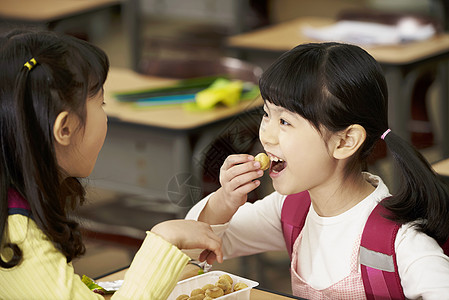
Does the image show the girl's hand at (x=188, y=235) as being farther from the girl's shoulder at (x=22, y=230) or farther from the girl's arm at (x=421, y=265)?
the girl's arm at (x=421, y=265)

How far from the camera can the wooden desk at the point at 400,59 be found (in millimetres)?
3201

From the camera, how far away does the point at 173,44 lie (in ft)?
14.4

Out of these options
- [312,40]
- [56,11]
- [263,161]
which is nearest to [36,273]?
[263,161]

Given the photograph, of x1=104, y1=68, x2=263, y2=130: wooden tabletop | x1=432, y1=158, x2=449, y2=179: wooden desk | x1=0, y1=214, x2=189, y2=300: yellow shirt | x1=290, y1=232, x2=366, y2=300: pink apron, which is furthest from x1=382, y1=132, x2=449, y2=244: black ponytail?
x1=104, y1=68, x2=263, y2=130: wooden tabletop

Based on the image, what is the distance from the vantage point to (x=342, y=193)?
1.42 m

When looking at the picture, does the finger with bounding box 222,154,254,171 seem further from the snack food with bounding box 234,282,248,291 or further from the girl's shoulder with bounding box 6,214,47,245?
the girl's shoulder with bounding box 6,214,47,245

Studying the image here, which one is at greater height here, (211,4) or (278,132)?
(278,132)

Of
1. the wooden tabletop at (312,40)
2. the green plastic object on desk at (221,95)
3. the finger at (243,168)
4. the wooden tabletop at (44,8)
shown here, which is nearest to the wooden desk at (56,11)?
the wooden tabletop at (44,8)

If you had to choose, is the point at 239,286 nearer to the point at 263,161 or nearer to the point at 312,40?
the point at 263,161

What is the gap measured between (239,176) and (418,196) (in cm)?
32

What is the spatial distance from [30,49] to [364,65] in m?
0.56

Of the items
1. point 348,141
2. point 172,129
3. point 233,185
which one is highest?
point 348,141

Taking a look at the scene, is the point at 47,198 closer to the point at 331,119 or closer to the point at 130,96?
the point at 331,119

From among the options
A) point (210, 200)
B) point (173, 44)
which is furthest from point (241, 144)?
point (173, 44)
